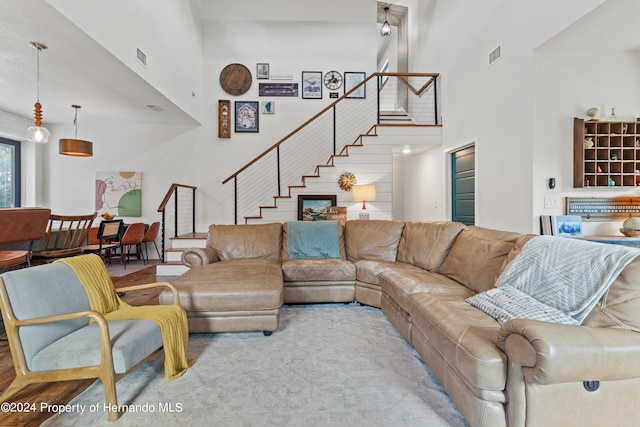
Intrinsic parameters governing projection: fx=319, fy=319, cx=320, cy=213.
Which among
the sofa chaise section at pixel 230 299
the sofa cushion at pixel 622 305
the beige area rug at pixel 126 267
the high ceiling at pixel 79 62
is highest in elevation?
the high ceiling at pixel 79 62

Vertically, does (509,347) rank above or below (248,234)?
below

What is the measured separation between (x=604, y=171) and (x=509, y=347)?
3416mm

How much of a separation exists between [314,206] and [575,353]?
4860 mm

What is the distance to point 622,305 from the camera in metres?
1.45

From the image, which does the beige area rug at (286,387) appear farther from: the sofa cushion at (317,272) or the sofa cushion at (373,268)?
the sofa cushion at (317,272)

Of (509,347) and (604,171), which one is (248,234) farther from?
(604,171)

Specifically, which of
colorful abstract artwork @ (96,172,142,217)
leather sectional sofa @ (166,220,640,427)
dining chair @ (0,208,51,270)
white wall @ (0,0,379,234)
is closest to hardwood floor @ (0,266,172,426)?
dining chair @ (0,208,51,270)

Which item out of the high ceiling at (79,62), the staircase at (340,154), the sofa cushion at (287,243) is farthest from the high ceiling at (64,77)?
the sofa cushion at (287,243)

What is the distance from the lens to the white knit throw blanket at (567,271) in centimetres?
154

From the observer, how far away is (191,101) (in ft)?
20.3

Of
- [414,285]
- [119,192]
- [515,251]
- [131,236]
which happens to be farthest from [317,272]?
[119,192]

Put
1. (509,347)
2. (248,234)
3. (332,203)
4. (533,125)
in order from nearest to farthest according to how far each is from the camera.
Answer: (509,347)
(533,125)
(248,234)
(332,203)

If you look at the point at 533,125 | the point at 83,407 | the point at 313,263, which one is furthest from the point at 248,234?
the point at 533,125

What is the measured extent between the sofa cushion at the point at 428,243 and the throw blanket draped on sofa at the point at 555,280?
106cm
